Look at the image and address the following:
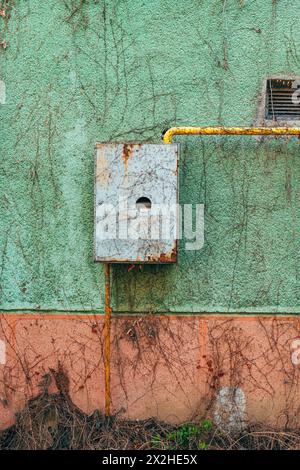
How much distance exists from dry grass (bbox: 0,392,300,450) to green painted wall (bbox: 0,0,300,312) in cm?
67

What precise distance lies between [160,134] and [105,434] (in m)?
1.92

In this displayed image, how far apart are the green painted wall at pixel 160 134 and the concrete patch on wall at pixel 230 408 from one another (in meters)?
0.53

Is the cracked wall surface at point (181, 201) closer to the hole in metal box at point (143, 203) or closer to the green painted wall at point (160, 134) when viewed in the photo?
the green painted wall at point (160, 134)

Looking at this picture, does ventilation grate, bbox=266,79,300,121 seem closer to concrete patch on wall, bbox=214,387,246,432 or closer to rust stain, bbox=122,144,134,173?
rust stain, bbox=122,144,134,173

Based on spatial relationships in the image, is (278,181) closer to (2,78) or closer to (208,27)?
(208,27)

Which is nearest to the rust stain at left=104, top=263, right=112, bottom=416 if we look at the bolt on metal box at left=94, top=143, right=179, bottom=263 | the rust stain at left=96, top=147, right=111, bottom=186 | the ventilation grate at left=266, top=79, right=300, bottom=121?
the bolt on metal box at left=94, top=143, right=179, bottom=263

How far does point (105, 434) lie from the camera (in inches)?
152

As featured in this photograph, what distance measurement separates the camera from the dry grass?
382 cm

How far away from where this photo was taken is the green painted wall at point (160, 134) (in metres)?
3.97

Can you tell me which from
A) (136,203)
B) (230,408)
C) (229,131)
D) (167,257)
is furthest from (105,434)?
(229,131)

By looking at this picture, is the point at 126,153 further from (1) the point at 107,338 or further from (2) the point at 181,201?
(1) the point at 107,338

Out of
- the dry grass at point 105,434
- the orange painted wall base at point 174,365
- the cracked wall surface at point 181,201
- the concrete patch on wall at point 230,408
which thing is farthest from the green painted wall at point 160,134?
the dry grass at point 105,434

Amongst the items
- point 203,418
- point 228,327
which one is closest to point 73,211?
point 228,327

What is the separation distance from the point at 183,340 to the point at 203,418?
51 centimetres
